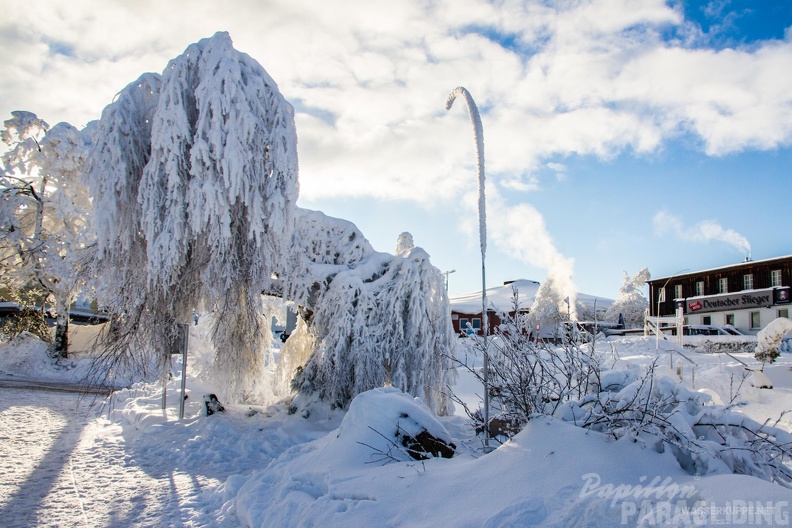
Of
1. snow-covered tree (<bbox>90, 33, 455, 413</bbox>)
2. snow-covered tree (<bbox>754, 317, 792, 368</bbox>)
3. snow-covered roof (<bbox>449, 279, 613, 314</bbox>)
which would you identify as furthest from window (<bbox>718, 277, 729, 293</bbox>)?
snow-covered tree (<bbox>90, 33, 455, 413</bbox>)

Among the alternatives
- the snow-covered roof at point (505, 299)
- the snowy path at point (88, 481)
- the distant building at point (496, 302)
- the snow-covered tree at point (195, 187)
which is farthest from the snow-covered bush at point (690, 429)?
the snow-covered roof at point (505, 299)

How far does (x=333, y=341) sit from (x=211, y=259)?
3.04 meters

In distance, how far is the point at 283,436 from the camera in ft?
29.7

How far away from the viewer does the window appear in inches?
1535

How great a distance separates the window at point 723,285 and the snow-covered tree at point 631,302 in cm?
1080

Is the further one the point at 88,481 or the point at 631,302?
the point at 631,302

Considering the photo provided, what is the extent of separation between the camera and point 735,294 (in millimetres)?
37438

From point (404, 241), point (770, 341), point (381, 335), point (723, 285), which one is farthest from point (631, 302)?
point (381, 335)

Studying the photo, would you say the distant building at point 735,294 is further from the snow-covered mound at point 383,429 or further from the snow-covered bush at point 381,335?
the snow-covered mound at point 383,429

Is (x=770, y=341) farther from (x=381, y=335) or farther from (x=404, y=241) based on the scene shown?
(x=381, y=335)

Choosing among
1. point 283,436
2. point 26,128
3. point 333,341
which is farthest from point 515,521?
point 26,128

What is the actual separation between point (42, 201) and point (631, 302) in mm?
49089

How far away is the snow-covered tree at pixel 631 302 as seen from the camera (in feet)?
167

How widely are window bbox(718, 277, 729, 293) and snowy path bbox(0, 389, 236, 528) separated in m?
41.6
